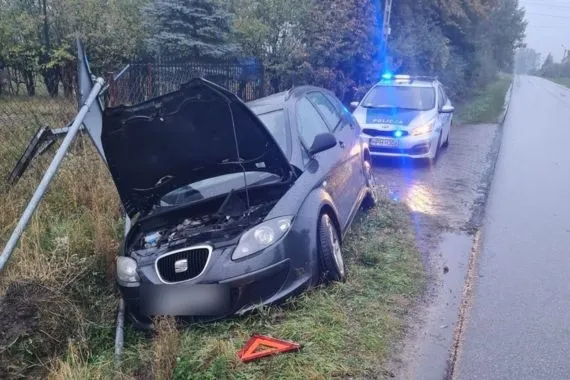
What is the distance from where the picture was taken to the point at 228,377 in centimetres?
316

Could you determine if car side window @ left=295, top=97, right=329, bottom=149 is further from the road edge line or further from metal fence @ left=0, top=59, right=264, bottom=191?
the road edge line

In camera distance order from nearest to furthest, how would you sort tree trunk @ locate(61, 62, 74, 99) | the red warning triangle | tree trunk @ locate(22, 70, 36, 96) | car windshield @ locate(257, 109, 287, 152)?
the red warning triangle, car windshield @ locate(257, 109, 287, 152), tree trunk @ locate(61, 62, 74, 99), tree trunk @ locate(22, 70, 36, 96)

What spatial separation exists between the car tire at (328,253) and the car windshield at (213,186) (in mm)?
567

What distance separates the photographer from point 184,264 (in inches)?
144

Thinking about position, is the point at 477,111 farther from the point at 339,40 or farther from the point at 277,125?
the point at 277,125

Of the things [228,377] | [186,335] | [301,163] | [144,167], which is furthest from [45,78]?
[228,377]

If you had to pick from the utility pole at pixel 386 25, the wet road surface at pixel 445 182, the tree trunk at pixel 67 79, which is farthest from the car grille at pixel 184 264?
the utility pole at pixel 386 25

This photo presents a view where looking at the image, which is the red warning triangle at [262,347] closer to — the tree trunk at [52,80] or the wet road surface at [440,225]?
the wet road surface at [440,225]

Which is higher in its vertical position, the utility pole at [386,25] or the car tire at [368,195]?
the utility pole at [386,25]

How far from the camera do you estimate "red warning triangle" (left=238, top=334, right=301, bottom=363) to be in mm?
3312

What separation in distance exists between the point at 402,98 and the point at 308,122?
5842 mm

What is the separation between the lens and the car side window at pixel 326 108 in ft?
18.9

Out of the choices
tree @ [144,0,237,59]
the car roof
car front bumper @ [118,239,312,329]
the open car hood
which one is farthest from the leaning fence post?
tree @ [144,0,237,59]

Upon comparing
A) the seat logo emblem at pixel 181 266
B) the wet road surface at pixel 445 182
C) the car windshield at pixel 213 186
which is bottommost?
the wet road surface at pixel 445 182
